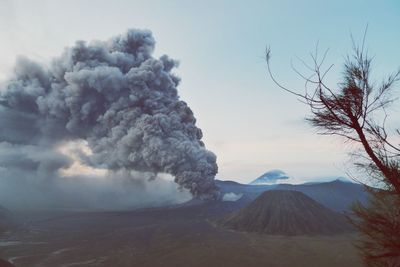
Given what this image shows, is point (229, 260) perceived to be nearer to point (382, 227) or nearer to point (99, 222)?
point (382, 227)

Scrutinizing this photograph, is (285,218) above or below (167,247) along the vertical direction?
above

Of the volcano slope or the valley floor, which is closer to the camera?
the valley floor

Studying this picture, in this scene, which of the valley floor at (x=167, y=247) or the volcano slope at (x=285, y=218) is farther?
the volcano slope at (x=285, y=218)

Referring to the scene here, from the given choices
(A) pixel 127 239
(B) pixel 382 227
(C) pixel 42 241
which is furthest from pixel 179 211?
(B) pixel 382 227
